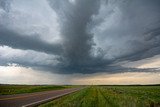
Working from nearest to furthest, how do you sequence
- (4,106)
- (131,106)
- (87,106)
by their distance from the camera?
(4,106) < (131,106) < (87,106)

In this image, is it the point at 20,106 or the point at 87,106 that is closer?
the point at 20,106

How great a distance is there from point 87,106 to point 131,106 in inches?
156

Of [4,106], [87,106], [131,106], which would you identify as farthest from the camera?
[87,106]

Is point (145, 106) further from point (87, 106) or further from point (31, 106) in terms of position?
point (31, 106)

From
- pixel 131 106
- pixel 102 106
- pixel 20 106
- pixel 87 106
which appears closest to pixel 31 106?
pixel 20 106

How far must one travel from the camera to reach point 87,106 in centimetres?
2178

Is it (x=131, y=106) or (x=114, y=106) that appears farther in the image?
Answer: (x=114, y=106)

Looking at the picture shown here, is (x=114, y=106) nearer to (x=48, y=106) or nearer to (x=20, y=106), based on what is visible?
(x=48, y=106)

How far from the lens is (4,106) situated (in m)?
18.9

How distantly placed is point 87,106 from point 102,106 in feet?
4.65

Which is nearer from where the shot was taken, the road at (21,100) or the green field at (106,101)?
the road at (21,100)

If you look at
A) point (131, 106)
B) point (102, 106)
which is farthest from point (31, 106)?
point (131, 106)

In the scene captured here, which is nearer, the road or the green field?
the road

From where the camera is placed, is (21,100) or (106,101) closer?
(21,100)
